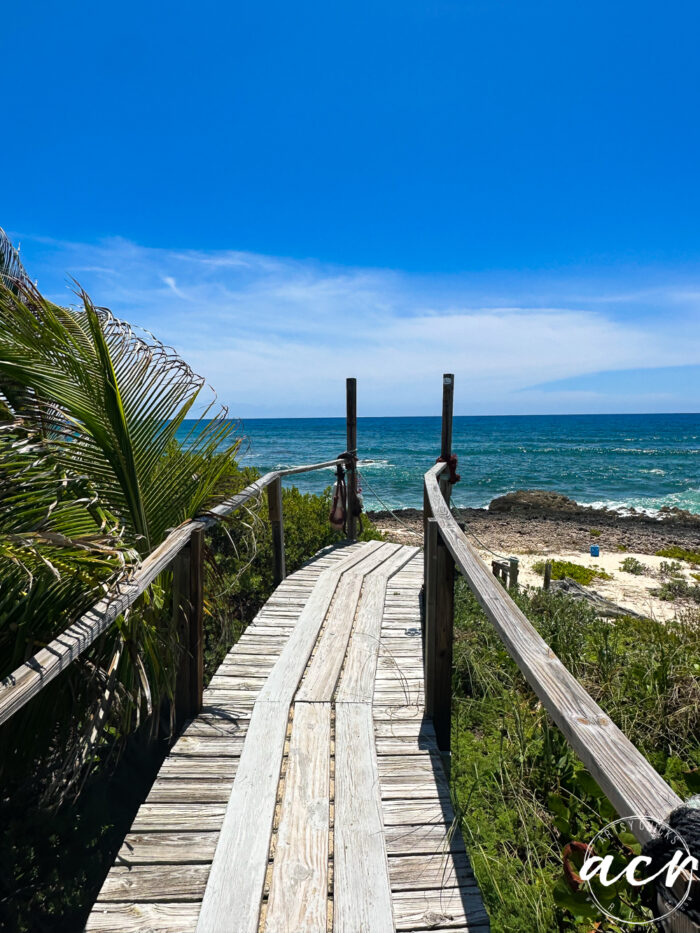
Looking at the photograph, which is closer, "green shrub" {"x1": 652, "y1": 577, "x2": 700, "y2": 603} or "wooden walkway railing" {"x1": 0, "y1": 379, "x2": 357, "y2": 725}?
"wooden walkway railing" {"x1": 0, "y1": 379, "x2": 357, "y2": 725}

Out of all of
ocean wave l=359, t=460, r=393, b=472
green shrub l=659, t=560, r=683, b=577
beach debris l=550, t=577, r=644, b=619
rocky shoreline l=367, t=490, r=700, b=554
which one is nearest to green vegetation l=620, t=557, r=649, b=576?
green shrub l=659, t=560, r=683, b=577

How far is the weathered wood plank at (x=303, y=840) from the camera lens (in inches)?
74.0

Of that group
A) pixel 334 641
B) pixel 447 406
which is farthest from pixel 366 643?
pixel 447 406

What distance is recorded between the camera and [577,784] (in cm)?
281

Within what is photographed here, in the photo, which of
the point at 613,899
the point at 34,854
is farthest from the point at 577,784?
the point at 34,854

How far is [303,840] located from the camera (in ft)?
7.25

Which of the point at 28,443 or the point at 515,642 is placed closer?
the point at 515,642

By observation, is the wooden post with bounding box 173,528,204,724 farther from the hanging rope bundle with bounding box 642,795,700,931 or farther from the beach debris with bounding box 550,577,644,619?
the beach debris with bounding box 550,577,644,619

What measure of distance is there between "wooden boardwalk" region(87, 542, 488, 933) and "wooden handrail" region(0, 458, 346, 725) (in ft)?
2.91

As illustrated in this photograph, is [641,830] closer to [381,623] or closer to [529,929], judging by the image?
[529,929]

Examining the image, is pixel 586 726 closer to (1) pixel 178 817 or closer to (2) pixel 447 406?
(1) pixel 178 817

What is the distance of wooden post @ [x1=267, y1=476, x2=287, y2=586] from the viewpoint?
230 inches

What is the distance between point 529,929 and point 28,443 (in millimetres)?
3000

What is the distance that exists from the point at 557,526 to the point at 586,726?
21768 millimetres
